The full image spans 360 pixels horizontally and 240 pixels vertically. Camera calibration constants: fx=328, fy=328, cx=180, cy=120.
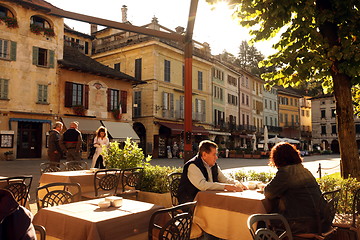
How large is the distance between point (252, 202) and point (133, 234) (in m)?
1.46

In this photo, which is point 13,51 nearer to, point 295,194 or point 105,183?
point 105,183

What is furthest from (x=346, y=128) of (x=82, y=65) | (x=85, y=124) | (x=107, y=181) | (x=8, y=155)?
(x=82, y=65)

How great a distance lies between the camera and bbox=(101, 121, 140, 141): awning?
84.1 feet

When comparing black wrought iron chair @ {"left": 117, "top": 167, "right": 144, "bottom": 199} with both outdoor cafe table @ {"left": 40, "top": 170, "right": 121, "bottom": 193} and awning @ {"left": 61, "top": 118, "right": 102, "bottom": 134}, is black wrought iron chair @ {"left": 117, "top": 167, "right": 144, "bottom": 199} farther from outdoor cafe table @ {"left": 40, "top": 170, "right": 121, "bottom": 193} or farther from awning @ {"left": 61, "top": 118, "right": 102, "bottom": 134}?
awning @ {"left": 61, "top": 118, "right": 102, "bottom": 134}

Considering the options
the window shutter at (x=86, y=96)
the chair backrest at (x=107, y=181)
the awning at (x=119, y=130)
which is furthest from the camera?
the awning at (x=119, y=130)

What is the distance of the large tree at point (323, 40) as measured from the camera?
21.0 feet

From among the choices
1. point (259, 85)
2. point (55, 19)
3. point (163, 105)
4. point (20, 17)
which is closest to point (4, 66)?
point (20, 17)

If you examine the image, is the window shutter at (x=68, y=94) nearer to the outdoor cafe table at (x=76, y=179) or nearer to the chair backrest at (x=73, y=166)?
the chair backrest at (x=73, y=166)

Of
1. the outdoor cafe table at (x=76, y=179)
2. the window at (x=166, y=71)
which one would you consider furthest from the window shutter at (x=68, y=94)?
the outdoor cafe table at (x=76, y=179)

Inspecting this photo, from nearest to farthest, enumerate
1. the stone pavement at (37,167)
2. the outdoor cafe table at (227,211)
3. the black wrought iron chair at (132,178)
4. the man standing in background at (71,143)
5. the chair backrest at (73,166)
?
the outdoor cafe table at (227,211) → the black wrought iron chair at (132,178) → the chair backrest at (73,166) → the man standing in background at (71,143) → the stone pavement at (37,167)

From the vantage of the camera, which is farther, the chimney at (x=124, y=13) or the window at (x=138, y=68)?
the chimney at (x=124, y=13)

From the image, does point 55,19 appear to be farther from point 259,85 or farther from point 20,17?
point 259,85

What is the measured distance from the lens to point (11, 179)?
5.26 meters

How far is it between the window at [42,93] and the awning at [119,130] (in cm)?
490
